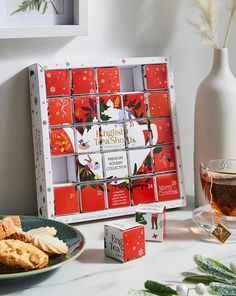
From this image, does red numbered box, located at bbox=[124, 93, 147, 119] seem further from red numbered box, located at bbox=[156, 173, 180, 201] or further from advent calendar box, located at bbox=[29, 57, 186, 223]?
red numbered box, located at bbox=[156, 173, 180, 201]

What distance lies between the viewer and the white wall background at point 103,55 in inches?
46.7

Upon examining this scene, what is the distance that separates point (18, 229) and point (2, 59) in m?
0.37

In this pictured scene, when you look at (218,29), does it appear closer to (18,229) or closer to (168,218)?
(168,218)

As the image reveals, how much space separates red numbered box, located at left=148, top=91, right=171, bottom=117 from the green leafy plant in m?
0.26

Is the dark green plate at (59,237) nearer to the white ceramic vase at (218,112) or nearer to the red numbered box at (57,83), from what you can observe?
the red numbered box at (57,83)

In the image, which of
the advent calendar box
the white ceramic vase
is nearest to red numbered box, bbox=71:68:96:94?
the advent calendar box

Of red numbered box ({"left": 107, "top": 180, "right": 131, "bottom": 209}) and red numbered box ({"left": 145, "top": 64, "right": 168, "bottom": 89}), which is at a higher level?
red numbered box ({"left": 145, "top": 64, "right": 168, "bottom": 89})

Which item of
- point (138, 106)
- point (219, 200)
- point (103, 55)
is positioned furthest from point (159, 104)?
point (219, 200)

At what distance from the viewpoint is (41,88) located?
1.14 metres

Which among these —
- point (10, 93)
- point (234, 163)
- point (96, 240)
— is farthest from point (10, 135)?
point (234, 163)

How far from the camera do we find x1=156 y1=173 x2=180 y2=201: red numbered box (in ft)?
4.08

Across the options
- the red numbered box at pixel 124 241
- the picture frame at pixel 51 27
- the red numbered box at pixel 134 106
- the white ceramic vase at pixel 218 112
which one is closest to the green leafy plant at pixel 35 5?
the picture frame at pixel 51 27

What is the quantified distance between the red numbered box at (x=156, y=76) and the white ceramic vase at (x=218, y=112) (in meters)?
0.08

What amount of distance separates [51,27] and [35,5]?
5 cm
